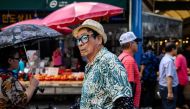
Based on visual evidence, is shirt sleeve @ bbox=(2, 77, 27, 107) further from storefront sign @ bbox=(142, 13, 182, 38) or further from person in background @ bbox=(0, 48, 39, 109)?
storefront sign @ bbox=(142, 13, 182, 38)

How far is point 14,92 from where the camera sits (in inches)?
194

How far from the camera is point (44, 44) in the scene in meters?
18.1

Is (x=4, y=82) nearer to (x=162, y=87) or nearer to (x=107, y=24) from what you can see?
(x=162, y=87)

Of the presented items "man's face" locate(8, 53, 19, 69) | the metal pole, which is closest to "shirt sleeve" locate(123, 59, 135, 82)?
"man's face" locate(8, 53, 19, 69)

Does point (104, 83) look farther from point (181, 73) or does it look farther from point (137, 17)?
point (137, 17)

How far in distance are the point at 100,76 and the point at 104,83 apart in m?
0.07

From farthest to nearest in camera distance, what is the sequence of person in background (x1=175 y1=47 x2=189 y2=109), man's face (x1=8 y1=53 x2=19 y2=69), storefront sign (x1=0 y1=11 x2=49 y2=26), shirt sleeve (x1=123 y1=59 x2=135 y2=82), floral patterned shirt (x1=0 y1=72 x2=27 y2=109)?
1. storefront sign (x1=0 y1=11 x2=49 y2=26)
2. person in background (x1=175 y1=47 x2=189 y2=109)
3. shirt sleeve (x1=123 y1=59 x2=135 y2=82)
4. man's face (x1=8 y1=53 x2=19 y2=69)
5. floral patterned shirt (x1=0 y1=72 x2=27 y2=109)

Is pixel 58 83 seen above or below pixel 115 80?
below

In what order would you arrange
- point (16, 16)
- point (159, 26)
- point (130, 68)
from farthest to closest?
1. point (16, 16)
2. point (159, 26)
3. point (130, 68)

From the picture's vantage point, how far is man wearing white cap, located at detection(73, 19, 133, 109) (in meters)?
3.44

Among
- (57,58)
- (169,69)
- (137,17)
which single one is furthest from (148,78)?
(57,58)

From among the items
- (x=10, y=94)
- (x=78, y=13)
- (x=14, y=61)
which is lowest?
(x=10, y=94)

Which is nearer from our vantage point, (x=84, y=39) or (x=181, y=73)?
(x=84, y=39)

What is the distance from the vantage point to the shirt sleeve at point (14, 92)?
193 inches
